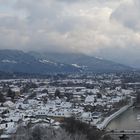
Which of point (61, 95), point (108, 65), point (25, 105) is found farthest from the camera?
point (108, 65)

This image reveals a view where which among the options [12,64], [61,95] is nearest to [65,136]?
[61,95]

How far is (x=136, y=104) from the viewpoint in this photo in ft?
136

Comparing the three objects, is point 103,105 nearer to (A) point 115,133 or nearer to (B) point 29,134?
(A) point 115,133

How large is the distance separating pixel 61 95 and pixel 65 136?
33.4 meters

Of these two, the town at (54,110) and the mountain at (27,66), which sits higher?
the mountain at (27,66)

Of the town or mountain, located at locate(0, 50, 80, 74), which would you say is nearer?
the town

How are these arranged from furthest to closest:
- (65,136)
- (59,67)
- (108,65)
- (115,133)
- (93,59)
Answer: (93,59) → (108,65) → (59,67) → (115,133) → (65,136)

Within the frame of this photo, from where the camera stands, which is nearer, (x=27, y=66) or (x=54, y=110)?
(x=54, y=110)

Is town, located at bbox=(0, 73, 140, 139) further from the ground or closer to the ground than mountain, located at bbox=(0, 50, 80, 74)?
closer to the ground

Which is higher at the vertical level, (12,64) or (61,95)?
(12,64)

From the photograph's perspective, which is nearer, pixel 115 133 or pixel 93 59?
pixel 115 133

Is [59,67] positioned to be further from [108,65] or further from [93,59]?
[93,59]

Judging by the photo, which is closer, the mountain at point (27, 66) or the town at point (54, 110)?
the town at point (54, 110)

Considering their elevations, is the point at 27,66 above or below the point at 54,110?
above
